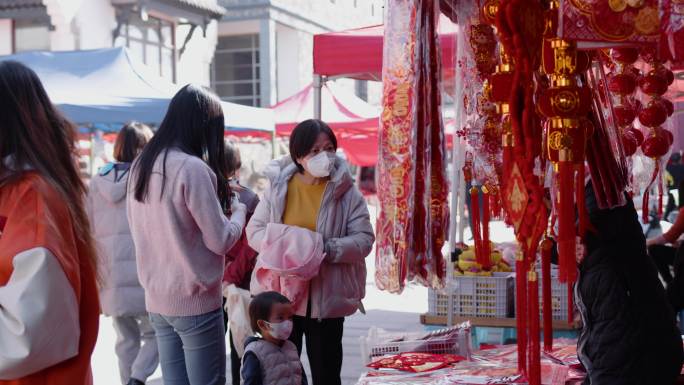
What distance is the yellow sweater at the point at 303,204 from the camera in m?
4.23

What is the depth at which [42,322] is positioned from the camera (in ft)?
6.40

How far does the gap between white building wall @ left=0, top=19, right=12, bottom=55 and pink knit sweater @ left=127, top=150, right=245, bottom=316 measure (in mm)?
16050

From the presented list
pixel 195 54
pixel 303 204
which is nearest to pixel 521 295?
pixel 303 204

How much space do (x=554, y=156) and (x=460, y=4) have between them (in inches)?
52.7

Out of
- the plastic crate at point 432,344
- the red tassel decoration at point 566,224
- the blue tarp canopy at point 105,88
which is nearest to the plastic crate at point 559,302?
the plastic crate at point 432,344

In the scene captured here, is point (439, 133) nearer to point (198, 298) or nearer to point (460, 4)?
point (460, 4)

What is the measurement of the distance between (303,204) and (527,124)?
1895mm

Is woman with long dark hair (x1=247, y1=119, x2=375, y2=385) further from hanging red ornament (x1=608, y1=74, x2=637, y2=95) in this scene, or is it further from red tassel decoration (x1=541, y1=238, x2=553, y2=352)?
hanging red ornament (x1=608, y1=74, x2=637, y2=95)

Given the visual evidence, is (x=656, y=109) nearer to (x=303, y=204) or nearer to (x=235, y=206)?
(x=303, y=204)

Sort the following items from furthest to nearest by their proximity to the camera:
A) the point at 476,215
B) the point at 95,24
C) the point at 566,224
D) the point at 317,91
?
the point at 95,24 < the point at 317,91 < the point at 476,215 < the point at 566,224

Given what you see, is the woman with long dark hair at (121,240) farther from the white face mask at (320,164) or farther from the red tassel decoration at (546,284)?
the red tassel decoration at (546,284)

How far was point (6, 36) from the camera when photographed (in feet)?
60.0

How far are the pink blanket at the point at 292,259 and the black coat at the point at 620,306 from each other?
1.42 meters

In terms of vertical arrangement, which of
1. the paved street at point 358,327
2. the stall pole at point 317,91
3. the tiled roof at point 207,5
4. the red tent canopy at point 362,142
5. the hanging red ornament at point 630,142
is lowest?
the paved street at point 358,327
